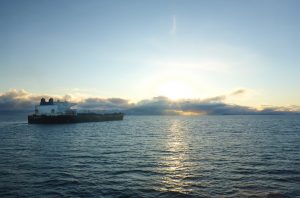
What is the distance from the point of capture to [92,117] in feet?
452

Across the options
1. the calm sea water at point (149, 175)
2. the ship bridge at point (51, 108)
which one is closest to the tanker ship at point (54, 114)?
the ship bridge at point (51, 108)

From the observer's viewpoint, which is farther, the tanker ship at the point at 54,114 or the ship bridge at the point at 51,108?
the ship bridge at the point at 51,108

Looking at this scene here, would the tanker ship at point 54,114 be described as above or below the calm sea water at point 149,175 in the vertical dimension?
above

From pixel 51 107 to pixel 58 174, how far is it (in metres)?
92.1

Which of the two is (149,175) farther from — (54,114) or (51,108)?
(51,108)

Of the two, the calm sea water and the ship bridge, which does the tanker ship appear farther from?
the calm sea water

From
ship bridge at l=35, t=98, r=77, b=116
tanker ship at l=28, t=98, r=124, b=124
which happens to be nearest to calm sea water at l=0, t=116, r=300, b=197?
tanker ship at l=28, t=98, r=124, b=124

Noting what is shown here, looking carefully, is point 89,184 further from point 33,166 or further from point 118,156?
point 118,156

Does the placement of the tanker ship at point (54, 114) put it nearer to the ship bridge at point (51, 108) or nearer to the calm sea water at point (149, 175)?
the ship bridge at point (51, 108)

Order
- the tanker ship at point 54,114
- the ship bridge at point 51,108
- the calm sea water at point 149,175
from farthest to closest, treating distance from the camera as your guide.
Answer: the ship bridge at point 51,108 → the tanker ship at point 54,114 → the calm sea water at point 149,175

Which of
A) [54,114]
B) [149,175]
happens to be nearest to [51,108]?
[54,114]

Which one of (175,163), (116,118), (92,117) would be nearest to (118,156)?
(175,163)

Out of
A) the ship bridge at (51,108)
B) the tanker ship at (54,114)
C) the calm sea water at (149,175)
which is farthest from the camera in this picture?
the ship bridge at (51,108)

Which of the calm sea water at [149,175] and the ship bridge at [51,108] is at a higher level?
the ship bridge at [51,108]
